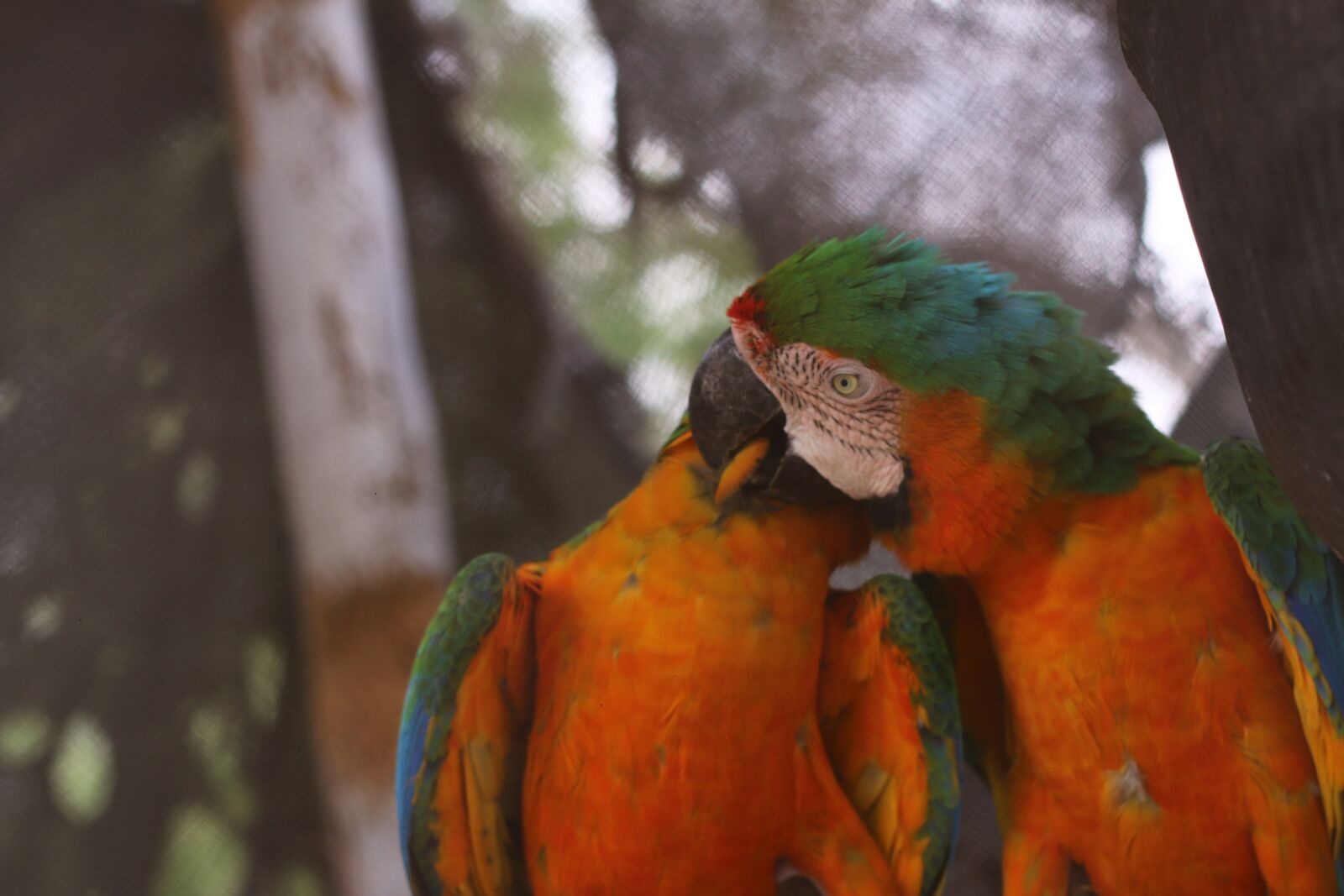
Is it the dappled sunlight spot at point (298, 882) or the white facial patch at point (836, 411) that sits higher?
the white facial patch at point (836, 411)

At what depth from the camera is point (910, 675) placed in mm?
981

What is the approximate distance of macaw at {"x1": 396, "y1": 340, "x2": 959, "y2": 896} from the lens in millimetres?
961

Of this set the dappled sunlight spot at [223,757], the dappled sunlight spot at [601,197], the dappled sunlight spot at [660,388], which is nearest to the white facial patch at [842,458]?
the dappled sunlight spot at [660,388]

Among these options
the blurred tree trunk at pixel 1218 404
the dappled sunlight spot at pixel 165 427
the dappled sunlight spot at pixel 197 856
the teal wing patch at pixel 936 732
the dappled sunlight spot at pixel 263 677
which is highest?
the dappled sunlight spot at pixel 165 427

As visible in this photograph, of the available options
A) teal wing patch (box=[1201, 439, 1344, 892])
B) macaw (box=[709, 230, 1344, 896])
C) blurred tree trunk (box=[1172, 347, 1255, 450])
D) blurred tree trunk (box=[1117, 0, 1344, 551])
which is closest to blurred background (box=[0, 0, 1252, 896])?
blurred tree trunk (box=[1172, 347, 1255, 450])

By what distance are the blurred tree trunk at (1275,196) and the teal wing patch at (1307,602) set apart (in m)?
0.33

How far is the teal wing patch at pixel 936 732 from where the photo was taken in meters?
0.97

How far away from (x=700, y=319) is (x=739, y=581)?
1.82 ft

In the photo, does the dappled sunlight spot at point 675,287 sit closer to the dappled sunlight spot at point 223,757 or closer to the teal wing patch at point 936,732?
the teal wing patch at point 936,732

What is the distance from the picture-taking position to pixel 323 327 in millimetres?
1490

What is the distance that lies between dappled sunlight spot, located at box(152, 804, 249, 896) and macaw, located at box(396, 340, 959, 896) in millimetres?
716

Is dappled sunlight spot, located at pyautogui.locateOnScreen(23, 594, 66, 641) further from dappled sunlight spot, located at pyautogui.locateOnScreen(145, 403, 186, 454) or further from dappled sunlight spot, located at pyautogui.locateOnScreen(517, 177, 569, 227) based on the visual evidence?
dappled sunlight spot, located at pyautogui.locateOnScreen(517, 177, 569, 227)

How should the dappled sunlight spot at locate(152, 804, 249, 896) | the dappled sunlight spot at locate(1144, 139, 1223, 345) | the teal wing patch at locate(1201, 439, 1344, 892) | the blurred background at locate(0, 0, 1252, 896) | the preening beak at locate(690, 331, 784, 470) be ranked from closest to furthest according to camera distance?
the teal wing patch at locate(1201, 439, 1344, 892) < the preening beak at locate(690, 331, 784, 470) < the dappled sunlight spot at locate(1144, 139, 1223, 345) < the blurred background at locate(0, 0, 1252, 896) < the dappled sunlight spot at locate(152, 804, 249, 896)

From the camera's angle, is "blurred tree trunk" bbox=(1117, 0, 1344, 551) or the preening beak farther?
the preening beak
